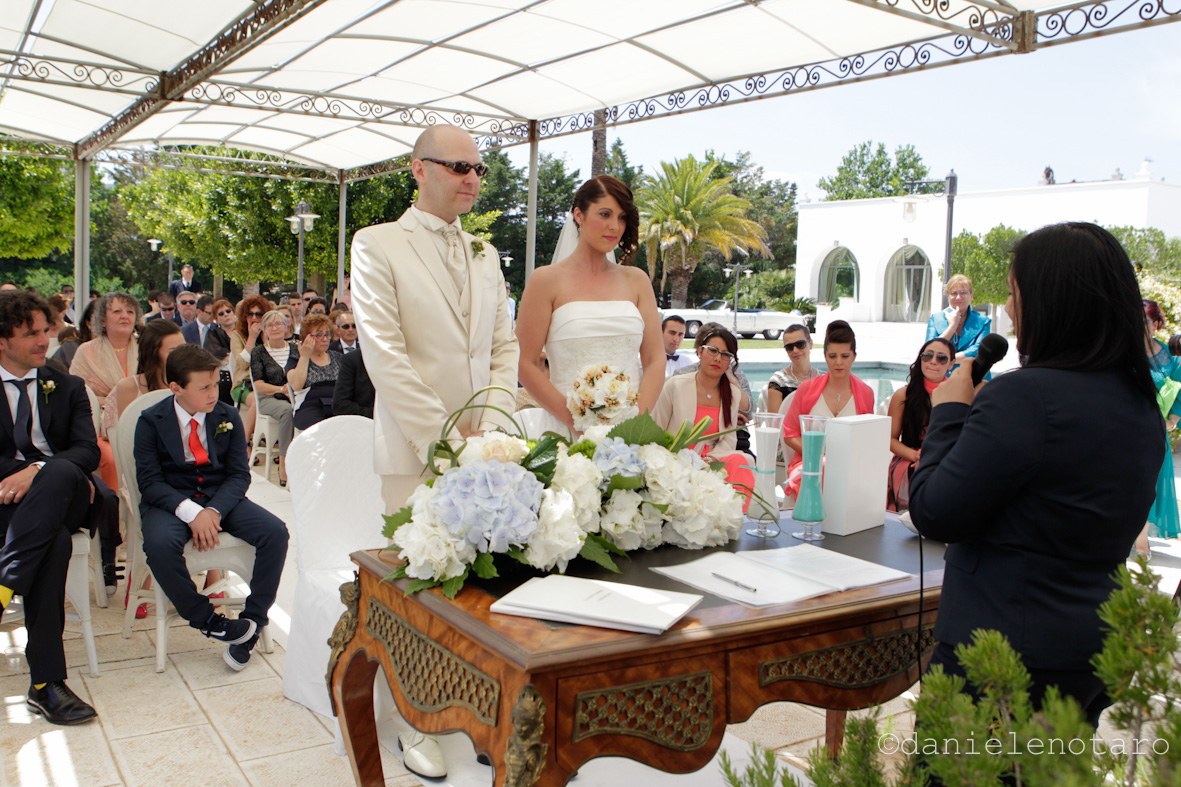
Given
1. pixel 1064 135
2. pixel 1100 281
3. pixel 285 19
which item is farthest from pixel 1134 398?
pixel 1064 135

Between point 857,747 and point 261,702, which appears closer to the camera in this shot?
point 857,747

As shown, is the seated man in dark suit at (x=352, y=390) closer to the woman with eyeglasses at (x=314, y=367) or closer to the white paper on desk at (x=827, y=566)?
the woman with eyeglasses at (x=314, y=367)

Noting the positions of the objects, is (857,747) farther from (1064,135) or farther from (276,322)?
(1064,135)

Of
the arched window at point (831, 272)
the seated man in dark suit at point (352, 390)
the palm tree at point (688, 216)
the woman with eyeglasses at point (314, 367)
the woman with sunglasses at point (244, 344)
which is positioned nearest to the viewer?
the seated man in dark suit at point (352, 390)

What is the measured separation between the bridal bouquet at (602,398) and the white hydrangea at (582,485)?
1.91ft

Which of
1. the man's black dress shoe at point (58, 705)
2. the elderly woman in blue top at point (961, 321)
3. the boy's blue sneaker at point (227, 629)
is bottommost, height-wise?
the man's black dress shoe at point (58, 705)

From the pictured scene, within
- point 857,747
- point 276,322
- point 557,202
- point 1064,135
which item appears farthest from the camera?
→ point 1064,135

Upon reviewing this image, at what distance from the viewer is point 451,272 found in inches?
119

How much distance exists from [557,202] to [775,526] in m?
44.7

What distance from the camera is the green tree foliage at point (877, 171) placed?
215ft

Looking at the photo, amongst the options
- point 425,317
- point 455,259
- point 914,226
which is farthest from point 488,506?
point 914,226

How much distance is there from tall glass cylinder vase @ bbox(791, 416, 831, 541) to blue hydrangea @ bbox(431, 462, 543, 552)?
877 mm

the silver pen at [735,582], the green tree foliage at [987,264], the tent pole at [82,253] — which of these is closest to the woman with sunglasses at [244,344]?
the tent pole at [82,253]

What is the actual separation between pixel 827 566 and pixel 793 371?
4.62m
